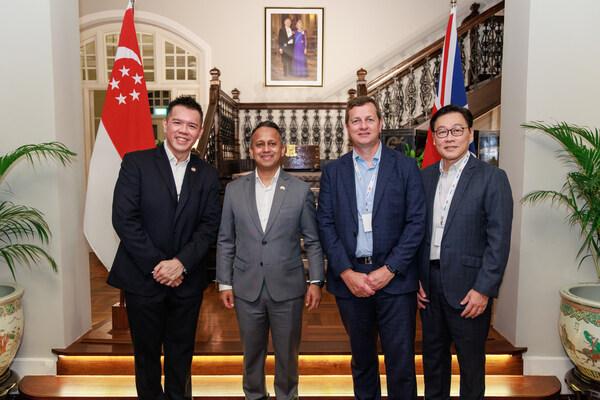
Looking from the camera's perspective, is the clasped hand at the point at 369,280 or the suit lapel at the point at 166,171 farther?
the suit lapel at the point at 166,171

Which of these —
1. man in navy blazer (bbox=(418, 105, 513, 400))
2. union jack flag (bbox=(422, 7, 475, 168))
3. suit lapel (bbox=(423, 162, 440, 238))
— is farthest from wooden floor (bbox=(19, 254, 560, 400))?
union jack flag (bbox=(422, 7, 475, 168))

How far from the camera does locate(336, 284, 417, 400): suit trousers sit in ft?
7.07

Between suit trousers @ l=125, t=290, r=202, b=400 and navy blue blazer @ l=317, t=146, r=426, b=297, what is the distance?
84 centimetres

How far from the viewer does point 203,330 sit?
345 centimetres

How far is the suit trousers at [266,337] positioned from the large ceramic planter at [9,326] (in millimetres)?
1562

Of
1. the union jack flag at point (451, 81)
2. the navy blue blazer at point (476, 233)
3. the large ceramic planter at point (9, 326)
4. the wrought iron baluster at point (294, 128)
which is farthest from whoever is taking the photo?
the wrought iron baluster at point (294, 128)

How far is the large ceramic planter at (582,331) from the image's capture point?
8.25ft

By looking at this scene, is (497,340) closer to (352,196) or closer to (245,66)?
(352,196)

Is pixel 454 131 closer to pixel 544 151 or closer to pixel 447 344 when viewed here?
pixel 447 344

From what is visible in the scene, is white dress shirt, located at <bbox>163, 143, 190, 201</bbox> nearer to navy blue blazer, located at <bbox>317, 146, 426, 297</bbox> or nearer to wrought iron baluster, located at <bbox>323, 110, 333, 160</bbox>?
navy blue blazer, located at <bbox>317, 146, 426, 297</bbox>

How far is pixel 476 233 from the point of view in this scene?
2090 mm

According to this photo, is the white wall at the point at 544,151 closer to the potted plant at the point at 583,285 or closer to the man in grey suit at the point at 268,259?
the potted plant at the point at 583,285

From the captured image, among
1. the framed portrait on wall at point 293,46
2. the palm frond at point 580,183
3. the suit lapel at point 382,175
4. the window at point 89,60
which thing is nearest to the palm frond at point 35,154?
the suit lapel at point 382,175

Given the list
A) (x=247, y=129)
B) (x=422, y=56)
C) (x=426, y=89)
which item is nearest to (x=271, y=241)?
(x=422, y=56)
